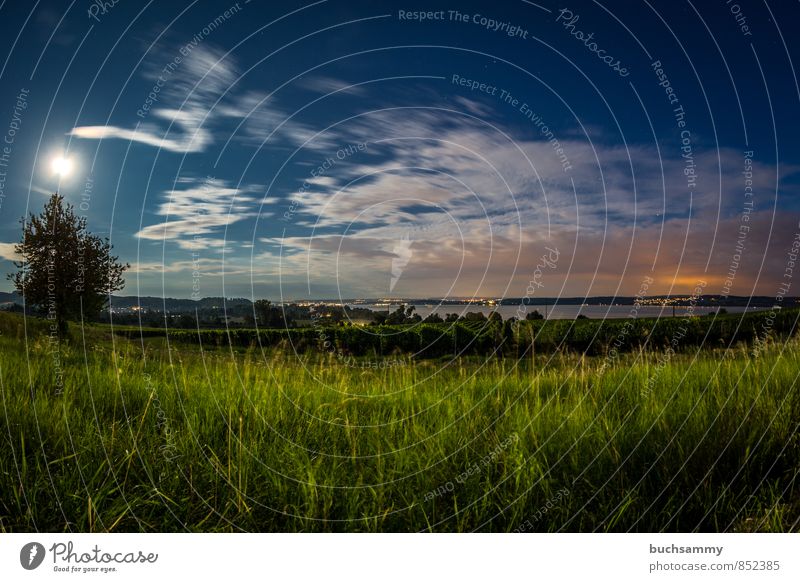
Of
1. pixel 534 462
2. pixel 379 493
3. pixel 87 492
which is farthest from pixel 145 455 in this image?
pixel 534 462

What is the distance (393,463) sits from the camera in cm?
330
